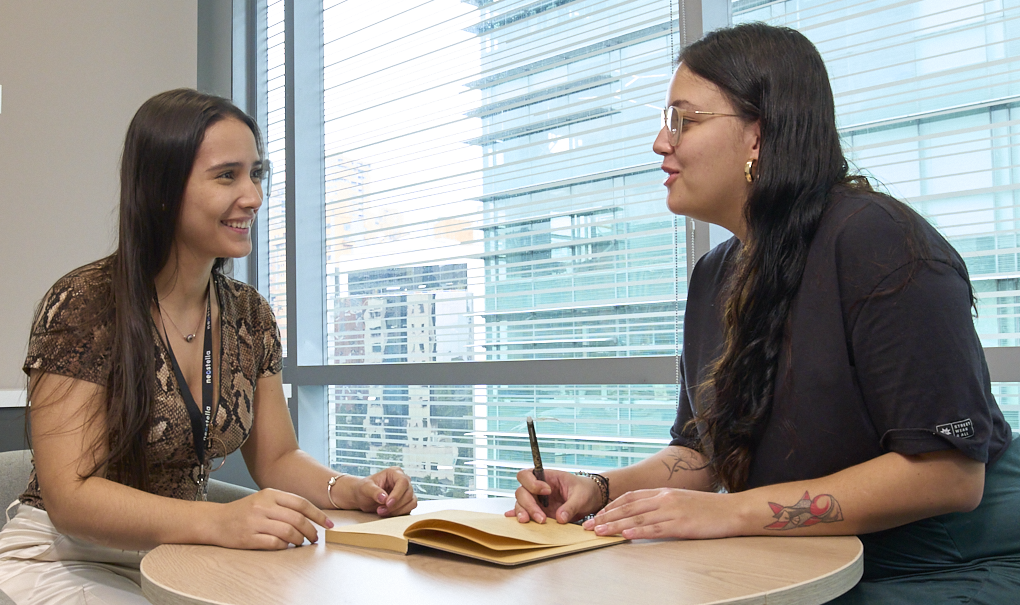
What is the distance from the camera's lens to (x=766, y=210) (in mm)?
1511

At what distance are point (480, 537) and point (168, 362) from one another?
96 centimetres

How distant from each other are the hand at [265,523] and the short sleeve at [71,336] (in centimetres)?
51

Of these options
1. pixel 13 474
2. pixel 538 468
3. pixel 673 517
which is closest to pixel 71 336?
pixel 13 474

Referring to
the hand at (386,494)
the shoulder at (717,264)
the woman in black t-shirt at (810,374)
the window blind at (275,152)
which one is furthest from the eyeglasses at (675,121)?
the window blind at (275,152)

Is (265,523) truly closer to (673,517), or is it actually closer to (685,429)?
(673,517)

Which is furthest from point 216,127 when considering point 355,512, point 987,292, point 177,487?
point 987,292

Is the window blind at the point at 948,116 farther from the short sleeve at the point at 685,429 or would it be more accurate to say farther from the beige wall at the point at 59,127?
the beige wall at the point at 59,127

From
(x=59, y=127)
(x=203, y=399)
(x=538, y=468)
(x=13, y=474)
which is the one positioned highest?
(x=59, y=127)

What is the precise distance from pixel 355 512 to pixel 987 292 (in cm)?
174

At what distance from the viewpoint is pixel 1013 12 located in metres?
2.06

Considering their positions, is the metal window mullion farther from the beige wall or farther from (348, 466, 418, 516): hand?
(348, 466, 418, 516): hand

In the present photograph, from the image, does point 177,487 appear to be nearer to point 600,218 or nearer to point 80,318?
point 80,318

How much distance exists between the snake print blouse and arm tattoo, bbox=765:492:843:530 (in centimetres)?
123

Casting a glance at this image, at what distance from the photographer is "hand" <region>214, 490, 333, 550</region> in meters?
1.23
